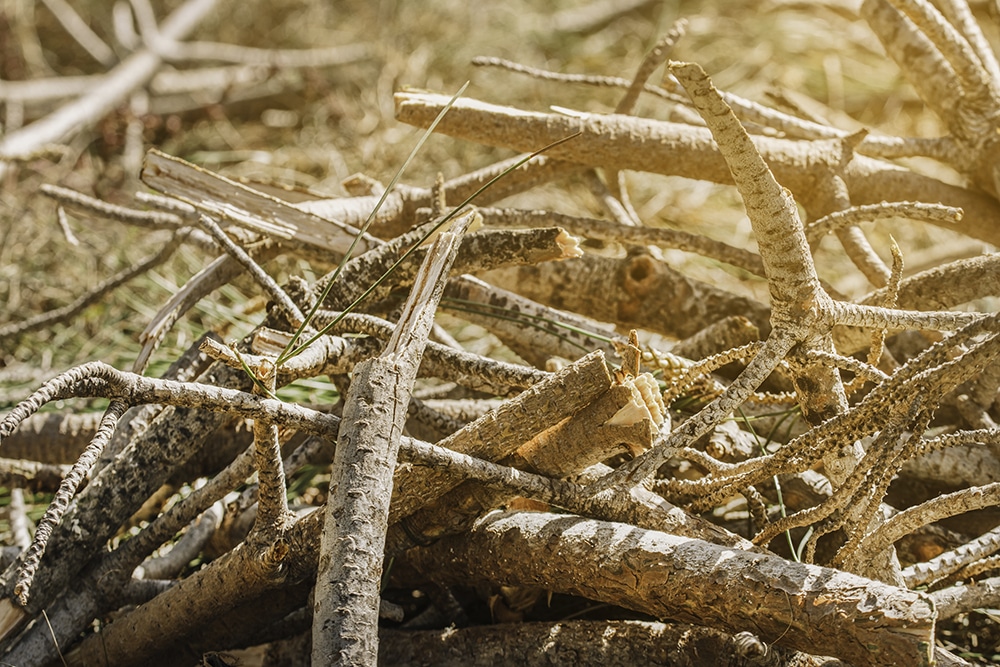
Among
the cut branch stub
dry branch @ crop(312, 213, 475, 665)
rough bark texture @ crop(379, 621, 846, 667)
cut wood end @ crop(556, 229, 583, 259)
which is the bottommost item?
rough bark texture @ crop(379, 621, 846, 667)

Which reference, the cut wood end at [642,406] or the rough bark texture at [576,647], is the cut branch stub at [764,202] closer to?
the cut wood end at [642,406]

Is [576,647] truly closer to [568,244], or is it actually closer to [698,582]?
[698,582]

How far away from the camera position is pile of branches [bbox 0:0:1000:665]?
3.92 feet

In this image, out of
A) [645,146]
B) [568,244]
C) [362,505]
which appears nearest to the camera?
[362,505]

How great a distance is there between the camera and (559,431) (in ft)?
4.42

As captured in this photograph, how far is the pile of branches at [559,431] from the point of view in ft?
3.92

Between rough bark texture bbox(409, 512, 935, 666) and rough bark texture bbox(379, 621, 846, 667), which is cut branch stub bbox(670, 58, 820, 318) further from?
rough bark texture bbox(379, 621, 846, 667)

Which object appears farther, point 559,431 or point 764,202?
point 559,431

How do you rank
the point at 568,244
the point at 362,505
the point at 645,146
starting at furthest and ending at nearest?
the point at 645,146, the point at 568,244, the point at 362,505

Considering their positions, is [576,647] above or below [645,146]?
below

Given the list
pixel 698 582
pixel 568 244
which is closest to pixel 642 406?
pixel 698 582

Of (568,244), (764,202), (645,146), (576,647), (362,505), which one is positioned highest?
(645,146)

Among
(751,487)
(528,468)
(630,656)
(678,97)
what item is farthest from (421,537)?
(678,97)

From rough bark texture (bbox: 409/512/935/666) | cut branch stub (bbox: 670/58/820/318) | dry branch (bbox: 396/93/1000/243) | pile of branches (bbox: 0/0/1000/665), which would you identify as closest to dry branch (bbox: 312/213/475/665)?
pile of branches (bbox: 0/0/1000/665)
